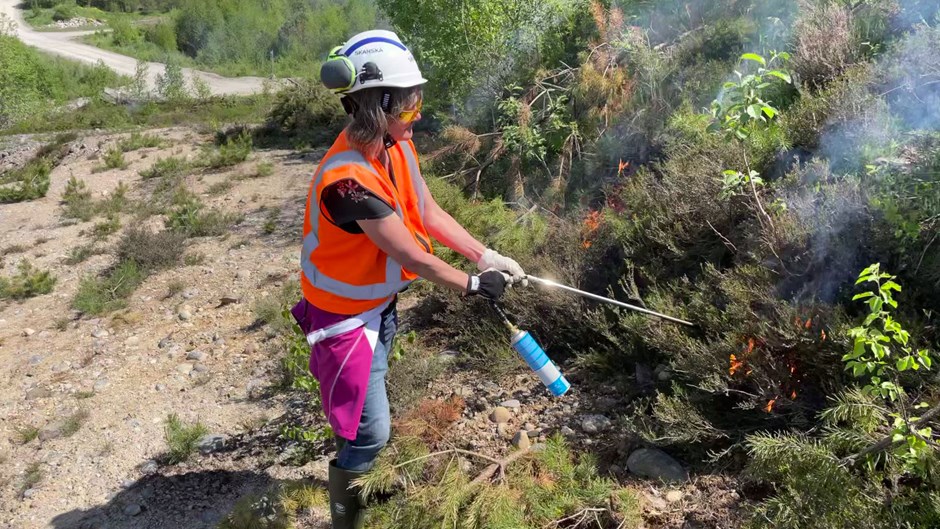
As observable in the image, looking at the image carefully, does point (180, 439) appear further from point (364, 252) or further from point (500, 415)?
point (364, 252)

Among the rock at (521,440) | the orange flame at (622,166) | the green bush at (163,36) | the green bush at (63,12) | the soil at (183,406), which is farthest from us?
the green bush at (63,12)

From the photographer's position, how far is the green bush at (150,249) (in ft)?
20.9

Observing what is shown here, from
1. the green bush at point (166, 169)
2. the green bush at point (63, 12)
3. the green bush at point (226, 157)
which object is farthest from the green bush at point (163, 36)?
the green bush at point (166, 169)

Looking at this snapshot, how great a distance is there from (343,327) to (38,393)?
10.6ft

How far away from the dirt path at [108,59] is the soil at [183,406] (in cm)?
1853

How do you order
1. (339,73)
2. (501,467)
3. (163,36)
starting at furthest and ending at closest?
(163,36)
(501,467)
(339,73)

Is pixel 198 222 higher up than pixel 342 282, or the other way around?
pixel 342 282

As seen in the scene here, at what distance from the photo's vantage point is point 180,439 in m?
3.55

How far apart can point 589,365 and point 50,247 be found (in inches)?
269

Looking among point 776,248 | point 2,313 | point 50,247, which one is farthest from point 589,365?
point 50,247

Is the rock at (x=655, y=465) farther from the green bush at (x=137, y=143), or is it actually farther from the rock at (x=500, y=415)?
the green bush at (x=137, y=143)

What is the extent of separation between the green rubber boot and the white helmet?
139cm

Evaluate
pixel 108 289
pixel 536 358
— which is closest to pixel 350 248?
pixel 536 358

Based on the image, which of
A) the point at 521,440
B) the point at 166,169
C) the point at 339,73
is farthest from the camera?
the point at 166,169
